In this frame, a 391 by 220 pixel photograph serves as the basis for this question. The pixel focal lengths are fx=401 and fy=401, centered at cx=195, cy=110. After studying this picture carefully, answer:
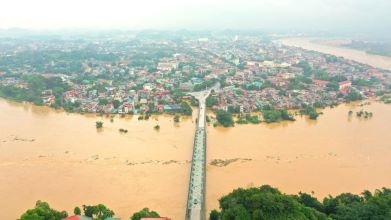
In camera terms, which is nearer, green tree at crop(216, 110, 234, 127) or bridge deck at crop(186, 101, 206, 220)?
bridge deck at crop(186, 101, 206, 220)

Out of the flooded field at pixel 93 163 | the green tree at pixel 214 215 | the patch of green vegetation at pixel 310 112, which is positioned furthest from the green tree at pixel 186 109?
the green tree at pixel 214 215

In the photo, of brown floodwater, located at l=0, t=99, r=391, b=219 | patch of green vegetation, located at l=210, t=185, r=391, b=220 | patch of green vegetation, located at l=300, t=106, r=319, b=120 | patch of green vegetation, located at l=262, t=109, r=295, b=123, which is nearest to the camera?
patch of green vegetation, located at l=210, t=185, r=391, b=220

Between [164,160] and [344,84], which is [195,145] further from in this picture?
[344,84]

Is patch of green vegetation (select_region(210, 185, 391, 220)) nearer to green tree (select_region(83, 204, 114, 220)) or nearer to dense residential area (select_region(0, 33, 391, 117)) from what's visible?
green tree (select_region(83, 204, 114, 220))

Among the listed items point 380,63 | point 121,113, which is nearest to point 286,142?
point 121,113

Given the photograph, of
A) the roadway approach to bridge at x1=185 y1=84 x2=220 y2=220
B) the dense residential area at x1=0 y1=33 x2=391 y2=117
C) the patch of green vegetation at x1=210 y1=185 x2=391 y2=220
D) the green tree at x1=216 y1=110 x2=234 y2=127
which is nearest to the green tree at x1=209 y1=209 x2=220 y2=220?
the patch of green vegetation at x1=210 y1=185 x2=391 y2=220

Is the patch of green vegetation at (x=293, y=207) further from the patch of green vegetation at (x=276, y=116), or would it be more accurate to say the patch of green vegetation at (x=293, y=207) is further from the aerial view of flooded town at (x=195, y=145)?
the patch of green vegetation at (x=276, y=116)

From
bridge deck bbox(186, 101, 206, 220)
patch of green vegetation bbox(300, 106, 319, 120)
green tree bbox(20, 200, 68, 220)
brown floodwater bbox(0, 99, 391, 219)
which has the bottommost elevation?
brown floodwater bbox(0, 99, 391, 219)

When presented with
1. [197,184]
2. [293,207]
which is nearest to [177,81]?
[197,184]
